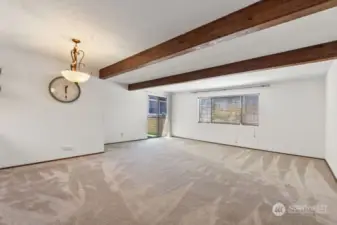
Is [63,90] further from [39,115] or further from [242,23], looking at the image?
[242,23]

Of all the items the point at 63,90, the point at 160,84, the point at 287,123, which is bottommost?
the point at 287,123

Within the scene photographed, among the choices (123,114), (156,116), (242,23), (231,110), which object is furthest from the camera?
(156,116)

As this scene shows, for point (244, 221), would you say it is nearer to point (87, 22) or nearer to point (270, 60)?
point (270, 60)

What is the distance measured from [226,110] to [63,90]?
5287 millimetres

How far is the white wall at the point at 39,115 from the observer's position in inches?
148

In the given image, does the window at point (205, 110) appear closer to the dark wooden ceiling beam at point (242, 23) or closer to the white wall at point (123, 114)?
the white wall at point (123, 114)

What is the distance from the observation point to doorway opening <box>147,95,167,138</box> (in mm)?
8422

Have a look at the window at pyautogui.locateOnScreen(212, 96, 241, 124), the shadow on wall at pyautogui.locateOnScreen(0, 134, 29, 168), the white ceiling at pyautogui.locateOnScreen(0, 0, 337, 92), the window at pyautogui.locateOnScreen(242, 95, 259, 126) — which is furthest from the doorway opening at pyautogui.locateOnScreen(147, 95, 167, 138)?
the shadow on wall at pyautogui.locateOnScreen(0, 134, 29, 168)

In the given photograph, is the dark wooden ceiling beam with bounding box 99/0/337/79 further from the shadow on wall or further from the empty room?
the shadow on wall

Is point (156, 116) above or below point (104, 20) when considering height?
below

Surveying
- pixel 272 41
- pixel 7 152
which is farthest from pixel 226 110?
pixel 7 152

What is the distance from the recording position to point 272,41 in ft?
9.34

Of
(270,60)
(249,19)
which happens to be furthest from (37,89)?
(270,60)

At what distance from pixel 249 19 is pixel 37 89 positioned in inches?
164
